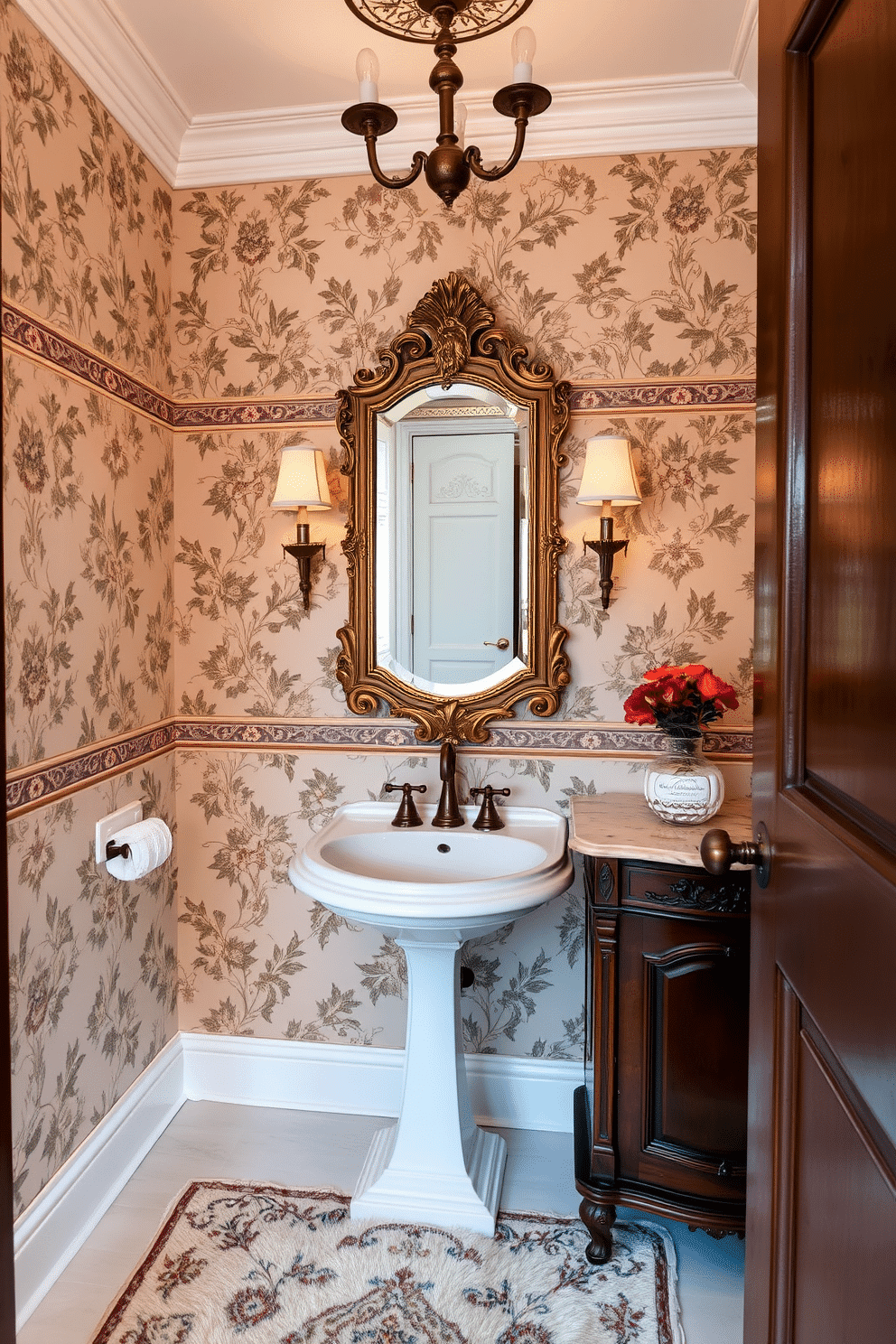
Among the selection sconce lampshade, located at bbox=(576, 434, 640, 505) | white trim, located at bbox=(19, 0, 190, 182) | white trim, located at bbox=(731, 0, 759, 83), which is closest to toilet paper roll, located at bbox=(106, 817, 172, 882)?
sconce lampshade, located at bbox=(576, 434, 640, 505)

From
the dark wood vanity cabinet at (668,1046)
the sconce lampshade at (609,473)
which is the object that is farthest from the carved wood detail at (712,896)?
the sconce lampshade at (609,473)

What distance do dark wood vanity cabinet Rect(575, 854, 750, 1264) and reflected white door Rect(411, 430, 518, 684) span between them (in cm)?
71

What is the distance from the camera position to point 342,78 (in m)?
2.12

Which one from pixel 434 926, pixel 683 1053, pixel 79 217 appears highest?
pixel 79 217

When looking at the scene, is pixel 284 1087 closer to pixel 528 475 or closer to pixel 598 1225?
pixel 598 1225

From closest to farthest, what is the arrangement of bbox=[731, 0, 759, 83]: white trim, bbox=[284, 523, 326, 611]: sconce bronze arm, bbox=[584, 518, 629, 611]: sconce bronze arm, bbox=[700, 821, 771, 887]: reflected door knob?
bbox=[700, 821, 771, 887]: reflected door knob → bbox=[731, 0, 759, 83]: white trim → bbox=[584, 518, 629, 611]: sconce bronze arm → bbox=[284, 523, 326, 611]: sconce bronze arm

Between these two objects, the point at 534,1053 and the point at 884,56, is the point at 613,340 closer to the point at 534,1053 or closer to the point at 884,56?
the point at 884,56

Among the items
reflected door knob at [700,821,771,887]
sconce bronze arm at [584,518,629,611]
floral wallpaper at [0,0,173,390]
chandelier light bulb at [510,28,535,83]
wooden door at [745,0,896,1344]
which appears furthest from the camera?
sconce bronze arm at [584,518,629,611]

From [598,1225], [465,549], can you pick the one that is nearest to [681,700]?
[465,549]

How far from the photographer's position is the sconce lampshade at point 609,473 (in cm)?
214

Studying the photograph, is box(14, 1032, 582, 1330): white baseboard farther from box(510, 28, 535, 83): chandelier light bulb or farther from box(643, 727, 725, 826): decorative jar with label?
box(510, 28, 535, 83): chandelier light bulb

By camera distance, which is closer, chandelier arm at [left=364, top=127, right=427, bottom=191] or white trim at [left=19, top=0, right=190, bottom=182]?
chandelier arm at [left=364, top=127, right=427, bottom=191]

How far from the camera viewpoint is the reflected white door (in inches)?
89.5

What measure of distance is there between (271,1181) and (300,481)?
1737 mm
